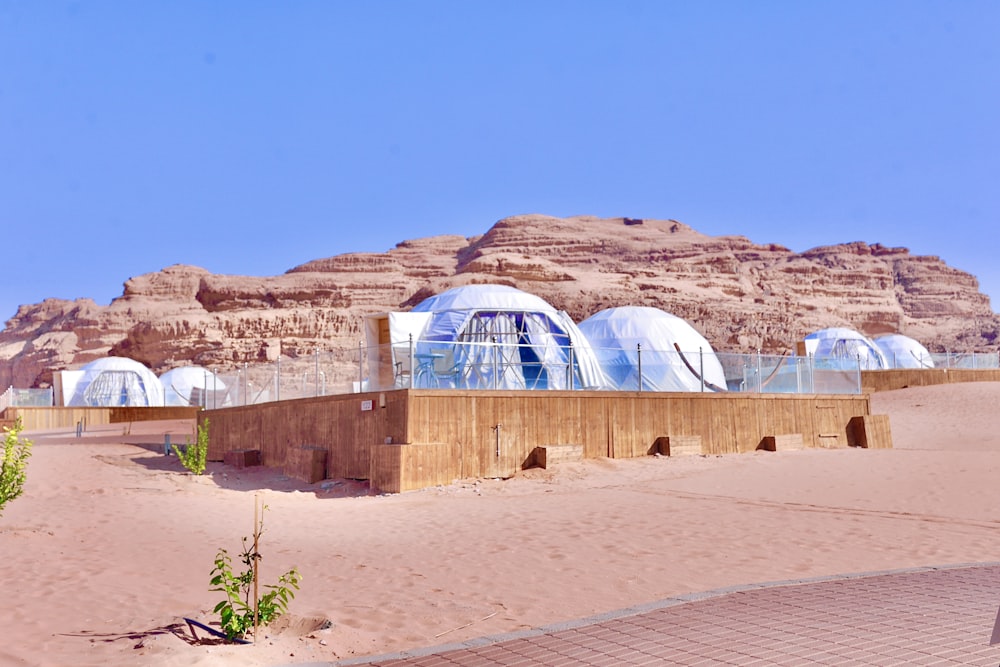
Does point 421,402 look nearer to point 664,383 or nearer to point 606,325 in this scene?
point 664,383

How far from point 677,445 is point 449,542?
9352mm

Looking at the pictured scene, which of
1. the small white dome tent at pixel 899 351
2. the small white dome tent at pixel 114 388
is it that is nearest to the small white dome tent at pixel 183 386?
the small white dome tent at pixel 114 388

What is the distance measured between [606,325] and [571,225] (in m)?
92.0

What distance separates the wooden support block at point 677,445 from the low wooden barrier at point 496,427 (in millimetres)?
48

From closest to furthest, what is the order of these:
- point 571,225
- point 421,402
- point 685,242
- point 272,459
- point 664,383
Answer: point 421,402 → point 272,459 → point 664,383 → point 685,242 → point 571,225

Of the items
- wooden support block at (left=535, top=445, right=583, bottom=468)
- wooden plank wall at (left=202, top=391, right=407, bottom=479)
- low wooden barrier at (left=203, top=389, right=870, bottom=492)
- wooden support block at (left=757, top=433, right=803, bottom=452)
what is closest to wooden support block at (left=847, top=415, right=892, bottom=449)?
Result: low wooden barrier at (left=203, top=389, right=870, bottom=492)

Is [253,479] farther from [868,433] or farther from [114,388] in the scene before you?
[114,388]

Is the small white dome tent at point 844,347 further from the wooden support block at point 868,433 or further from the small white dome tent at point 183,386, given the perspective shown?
the small white dome tent at point 183,386

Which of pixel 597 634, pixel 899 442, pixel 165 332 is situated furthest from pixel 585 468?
pixel 165 332

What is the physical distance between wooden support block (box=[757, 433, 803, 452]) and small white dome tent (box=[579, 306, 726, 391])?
6.33ft

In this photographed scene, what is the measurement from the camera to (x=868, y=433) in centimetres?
2247

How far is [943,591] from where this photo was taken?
23.4ft

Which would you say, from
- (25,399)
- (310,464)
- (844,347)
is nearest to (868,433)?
(310,464)

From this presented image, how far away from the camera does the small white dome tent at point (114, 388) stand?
46.9 metres
